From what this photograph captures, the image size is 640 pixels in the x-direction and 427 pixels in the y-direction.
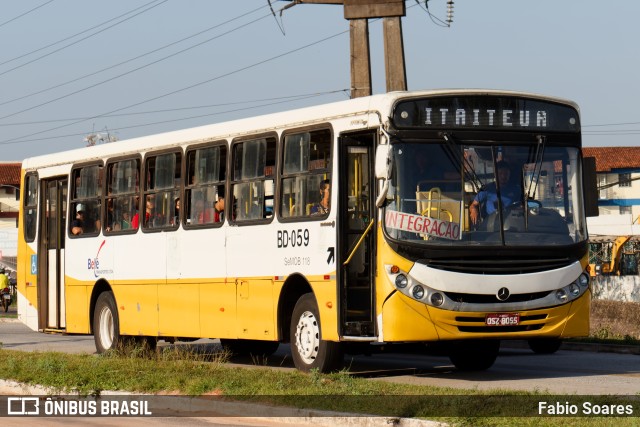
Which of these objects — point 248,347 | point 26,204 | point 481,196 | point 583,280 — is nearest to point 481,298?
point 481,196

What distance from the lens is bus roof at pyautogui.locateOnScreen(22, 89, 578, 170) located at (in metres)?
16.3

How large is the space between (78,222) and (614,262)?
40.2 metres

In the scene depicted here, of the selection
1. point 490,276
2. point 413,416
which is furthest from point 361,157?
point 413,416

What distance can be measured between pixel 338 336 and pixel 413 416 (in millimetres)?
4569

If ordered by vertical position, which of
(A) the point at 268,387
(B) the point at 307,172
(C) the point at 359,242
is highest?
(B) the point at 307,172

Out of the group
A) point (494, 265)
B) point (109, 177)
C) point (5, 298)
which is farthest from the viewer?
point (5, 298)

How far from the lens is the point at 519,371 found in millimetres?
18750

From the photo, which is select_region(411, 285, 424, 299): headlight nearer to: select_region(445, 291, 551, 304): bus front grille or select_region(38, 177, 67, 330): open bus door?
select_region(445, 291, 551, 304): bus front grille

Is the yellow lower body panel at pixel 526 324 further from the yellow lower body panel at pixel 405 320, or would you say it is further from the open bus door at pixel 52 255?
the open bus door at pixel 52 255

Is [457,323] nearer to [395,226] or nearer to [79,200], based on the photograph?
[395,226]

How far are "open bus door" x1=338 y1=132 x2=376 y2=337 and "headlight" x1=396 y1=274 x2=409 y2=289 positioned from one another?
0.55 m

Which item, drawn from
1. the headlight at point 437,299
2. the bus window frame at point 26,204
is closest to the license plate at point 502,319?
the headlight at point 437,299

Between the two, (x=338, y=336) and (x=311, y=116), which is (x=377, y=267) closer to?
(x=338, y=336)

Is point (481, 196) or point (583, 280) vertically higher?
point (481, 196)
